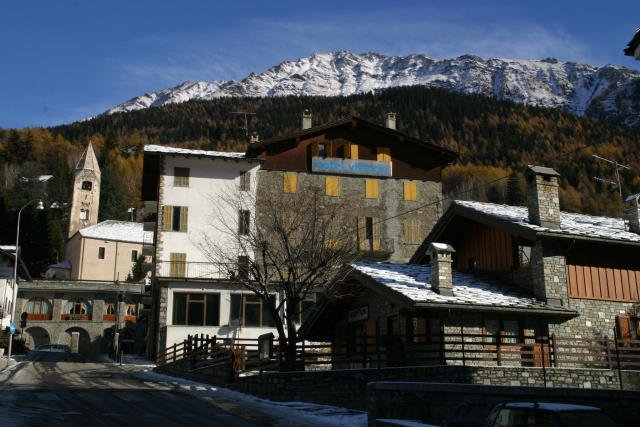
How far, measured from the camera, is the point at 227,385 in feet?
87.5

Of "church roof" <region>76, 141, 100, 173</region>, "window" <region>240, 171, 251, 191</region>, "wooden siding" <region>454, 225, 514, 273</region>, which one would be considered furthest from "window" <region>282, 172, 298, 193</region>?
"church roof" <region>76, 141, 100, 173</region>

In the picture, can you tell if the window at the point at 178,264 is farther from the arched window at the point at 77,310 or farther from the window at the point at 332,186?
the arched window at the point at 77,310

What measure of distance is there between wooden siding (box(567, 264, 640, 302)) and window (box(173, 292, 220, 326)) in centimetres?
2404

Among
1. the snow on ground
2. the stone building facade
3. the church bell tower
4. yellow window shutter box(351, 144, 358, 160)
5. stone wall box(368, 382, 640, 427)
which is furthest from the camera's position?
the church bell tower

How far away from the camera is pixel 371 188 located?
49.4 m

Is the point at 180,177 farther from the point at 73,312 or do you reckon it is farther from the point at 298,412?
the point at 73,312

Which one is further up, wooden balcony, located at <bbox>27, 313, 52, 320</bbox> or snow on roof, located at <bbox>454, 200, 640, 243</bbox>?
snow on roof, located at <bbox>454, 200, 640, 243</bbox>

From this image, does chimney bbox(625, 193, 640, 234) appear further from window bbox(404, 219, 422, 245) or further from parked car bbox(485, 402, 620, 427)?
parked car bbox(485, 402, 620, 427)

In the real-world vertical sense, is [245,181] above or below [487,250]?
above

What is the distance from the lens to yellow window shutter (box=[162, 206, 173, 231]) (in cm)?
4603

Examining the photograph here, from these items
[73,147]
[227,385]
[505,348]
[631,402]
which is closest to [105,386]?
[227,385]

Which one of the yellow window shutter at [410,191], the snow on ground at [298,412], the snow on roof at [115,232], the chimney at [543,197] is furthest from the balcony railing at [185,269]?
the snow on roof at [115,232]

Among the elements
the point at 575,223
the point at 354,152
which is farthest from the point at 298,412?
the point at 354,152

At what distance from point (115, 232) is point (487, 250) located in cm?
7218
